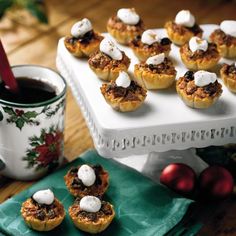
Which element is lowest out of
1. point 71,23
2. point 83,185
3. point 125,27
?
point 71,23

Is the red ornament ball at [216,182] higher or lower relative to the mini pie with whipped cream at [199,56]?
lower

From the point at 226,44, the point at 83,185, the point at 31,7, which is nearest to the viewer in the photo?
the point at 83,185

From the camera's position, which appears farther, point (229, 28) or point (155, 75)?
point (229, 28)

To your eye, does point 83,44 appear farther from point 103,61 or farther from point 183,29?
point 183,29

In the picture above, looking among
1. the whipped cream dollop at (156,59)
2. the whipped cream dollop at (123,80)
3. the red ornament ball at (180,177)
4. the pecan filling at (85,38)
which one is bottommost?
the red ornament ball at (180,177)

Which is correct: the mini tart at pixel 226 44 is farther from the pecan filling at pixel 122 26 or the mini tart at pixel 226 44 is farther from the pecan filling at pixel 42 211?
the pecan filling at pixel 42 211

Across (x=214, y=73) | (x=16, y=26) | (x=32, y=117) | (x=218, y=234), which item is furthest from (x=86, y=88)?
(x=16, y=26)

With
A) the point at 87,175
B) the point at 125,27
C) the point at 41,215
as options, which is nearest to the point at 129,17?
the point at 125,27

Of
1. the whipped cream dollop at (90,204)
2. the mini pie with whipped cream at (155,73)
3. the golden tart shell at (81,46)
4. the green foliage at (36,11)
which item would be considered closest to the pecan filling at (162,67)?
the mini pie with whipped cream at (155,73)
